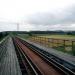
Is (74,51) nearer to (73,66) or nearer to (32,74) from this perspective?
(73,66)

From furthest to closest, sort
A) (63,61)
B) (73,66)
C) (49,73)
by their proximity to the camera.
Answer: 1. (63,61)
2. (73,66)
3. (49,73)

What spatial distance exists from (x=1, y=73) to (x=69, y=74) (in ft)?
13.0

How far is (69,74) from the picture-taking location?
12.0 metres

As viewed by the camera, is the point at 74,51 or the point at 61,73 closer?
the point at 61,73

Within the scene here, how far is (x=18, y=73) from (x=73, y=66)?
4.13 metres

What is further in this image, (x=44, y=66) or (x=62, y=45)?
(x=62, y=45)

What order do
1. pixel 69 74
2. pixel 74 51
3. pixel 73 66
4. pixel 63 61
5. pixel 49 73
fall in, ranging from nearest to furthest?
pixel 69 74 → pixel 49 73 → pixel 73 66 → pixel 63 61 → pixel 74 51

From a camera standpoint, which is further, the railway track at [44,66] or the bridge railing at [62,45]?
the bridge railing at [62,45]

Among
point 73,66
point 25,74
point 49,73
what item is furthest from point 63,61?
point 25,74

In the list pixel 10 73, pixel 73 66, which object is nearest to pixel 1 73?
pixel 10 73

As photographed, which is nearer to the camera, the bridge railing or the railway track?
the railway track

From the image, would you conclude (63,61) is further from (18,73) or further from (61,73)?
(18,73)

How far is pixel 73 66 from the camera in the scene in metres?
14.2

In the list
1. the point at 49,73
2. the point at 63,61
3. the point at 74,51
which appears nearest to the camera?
the point at 49,73
